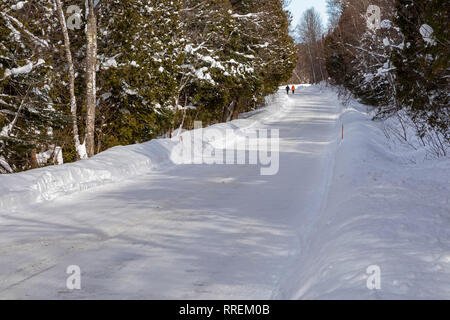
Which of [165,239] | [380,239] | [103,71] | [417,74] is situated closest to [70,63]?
[103,71]

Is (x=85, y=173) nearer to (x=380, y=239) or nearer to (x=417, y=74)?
(x=380, y=239)

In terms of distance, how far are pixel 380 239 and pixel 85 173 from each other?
24.5 ft

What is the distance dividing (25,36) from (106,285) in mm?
11260

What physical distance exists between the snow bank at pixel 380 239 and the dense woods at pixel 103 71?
883cm

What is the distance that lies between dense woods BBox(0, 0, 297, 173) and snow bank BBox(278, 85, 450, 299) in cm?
883

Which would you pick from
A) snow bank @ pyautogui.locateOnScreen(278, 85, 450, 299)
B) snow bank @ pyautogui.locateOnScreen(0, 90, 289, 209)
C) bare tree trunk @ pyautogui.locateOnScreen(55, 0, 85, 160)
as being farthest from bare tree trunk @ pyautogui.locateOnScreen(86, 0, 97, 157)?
snow bank @ pyautogui.locateOnScreen(278, 85, 450, 299)

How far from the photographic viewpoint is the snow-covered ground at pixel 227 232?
15.1 feet

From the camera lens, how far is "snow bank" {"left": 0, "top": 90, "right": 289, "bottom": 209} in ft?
27.1

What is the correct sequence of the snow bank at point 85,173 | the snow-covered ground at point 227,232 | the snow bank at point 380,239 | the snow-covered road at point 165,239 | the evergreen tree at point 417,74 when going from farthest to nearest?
the evergreen tree at point 417,74, the snow bank at point 85,173, the snow-covered road at point 165,239, the snow-covered ground at point 227,232, the snow bank at point 380,239

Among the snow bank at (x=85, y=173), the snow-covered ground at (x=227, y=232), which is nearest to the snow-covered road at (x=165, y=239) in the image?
the snow-covered ground at (x=227, y=232)

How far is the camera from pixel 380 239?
531cm

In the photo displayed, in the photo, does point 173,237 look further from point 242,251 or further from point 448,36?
point 448,36

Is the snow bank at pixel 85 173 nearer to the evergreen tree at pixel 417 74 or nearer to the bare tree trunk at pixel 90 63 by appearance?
the bare tree trunk at pixel 90 63
